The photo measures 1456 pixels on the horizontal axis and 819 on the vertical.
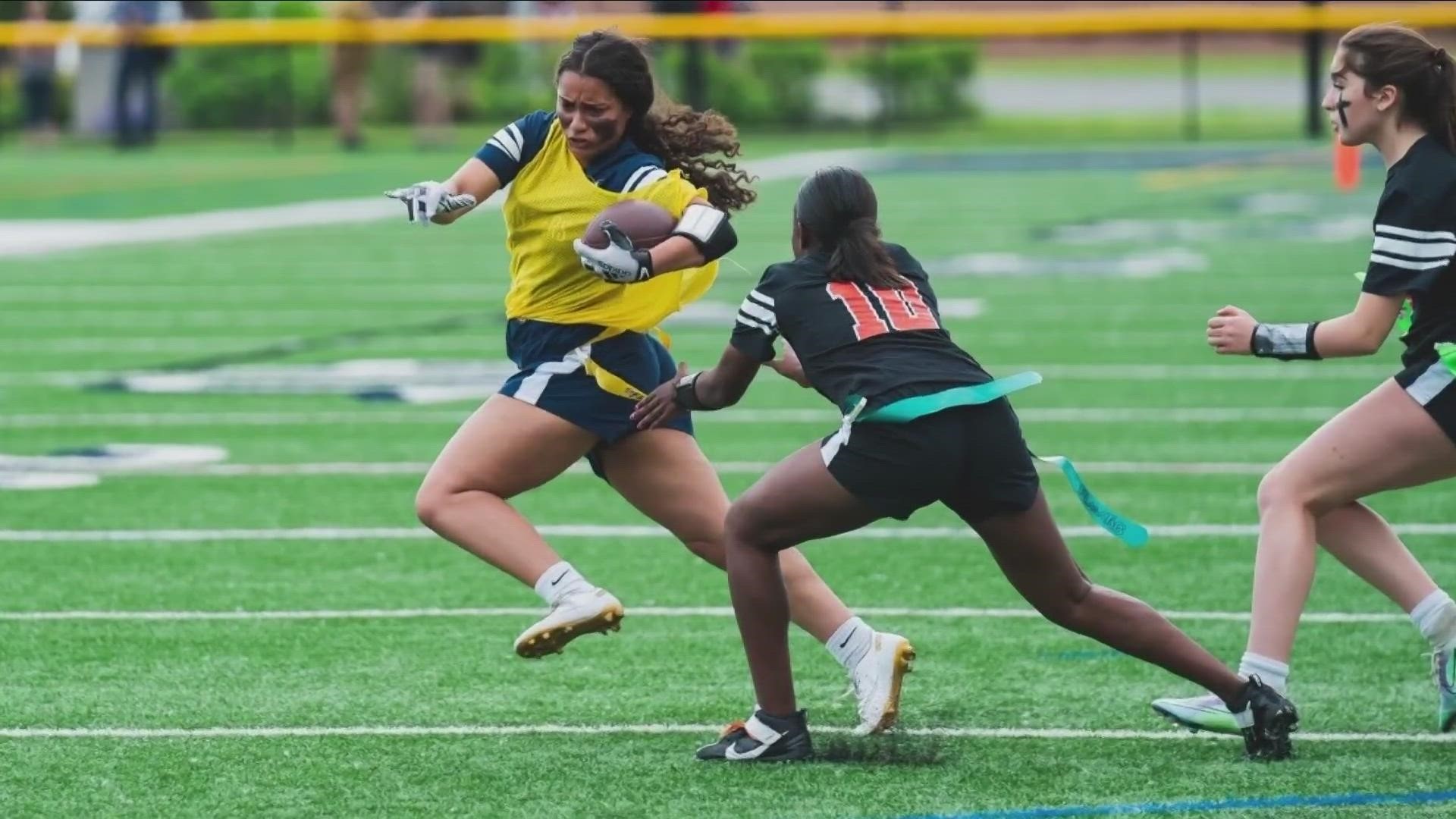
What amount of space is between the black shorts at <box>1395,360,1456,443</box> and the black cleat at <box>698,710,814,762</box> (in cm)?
158

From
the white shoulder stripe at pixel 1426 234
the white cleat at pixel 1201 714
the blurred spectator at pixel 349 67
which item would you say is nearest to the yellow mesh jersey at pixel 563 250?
the white cleat at pixel 1201 714

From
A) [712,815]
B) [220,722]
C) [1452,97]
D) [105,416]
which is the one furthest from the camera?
[105,416]

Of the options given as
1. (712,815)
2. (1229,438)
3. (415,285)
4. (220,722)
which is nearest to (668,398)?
(712,815)

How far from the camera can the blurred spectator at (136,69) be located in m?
33.0

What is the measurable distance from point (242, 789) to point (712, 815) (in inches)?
Result: 41.2

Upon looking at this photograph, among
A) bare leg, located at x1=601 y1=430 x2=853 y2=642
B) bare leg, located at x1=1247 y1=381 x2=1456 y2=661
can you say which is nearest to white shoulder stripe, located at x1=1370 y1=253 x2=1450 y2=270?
bare leg, located at x1=1247 y1=381 x2=1456 y2=661

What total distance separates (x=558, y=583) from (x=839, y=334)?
94 centimetres

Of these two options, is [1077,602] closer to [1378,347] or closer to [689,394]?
[1378,347]

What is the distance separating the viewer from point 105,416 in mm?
11586

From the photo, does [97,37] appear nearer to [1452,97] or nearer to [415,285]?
[415,285]

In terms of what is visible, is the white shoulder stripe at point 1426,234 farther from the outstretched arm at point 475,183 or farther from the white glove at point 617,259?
the outstretched arm at point 475,183

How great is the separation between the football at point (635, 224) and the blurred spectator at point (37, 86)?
98.8ft

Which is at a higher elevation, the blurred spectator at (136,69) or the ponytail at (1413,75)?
the ponytail at (1413,75)

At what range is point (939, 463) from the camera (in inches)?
209
